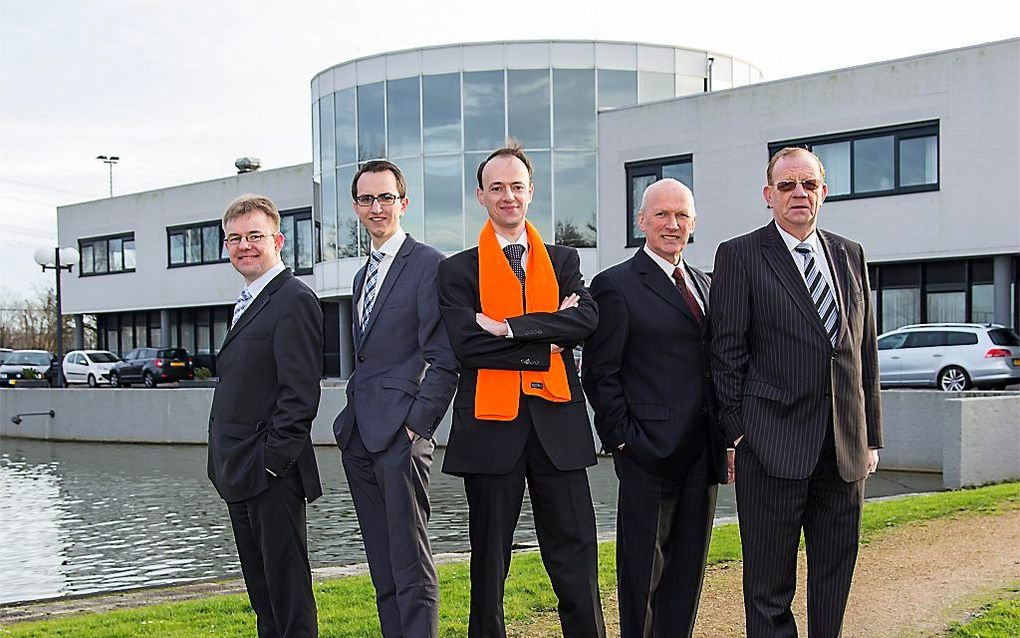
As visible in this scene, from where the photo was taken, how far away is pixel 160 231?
4169cm

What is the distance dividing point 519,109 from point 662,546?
1067 inches

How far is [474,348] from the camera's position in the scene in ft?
13.9

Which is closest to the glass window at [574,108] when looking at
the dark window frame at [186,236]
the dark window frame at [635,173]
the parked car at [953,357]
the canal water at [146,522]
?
the dark window frame at [635,173]

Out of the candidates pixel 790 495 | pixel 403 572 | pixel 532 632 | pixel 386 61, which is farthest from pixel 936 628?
pixel 386 61

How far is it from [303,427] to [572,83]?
89.5 ft

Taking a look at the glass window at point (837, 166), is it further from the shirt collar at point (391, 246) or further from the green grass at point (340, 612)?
the shirt collar at point (391, 246)

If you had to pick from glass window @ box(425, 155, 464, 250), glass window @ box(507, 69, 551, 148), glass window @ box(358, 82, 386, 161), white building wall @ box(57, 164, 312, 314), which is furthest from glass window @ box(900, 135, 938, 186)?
white building wall @ box(57, 164, 312, 314)

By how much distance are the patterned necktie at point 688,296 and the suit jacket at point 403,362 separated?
110cm

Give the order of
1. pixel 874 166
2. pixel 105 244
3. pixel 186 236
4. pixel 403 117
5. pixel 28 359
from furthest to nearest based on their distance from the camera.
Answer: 1. pixel 105 244
2. pixel 186 236
3. pixel 28 359
4. pixel 403 117
5. pixel 874 166

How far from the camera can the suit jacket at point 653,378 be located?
443cm

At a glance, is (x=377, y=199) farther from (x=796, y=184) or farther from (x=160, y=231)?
(x=160, y=231)

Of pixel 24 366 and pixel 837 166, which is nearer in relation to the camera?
pixel 837 166

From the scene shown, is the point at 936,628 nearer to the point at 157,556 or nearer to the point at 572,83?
the point at 157,556

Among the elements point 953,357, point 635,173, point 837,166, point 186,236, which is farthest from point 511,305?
point 186,236
